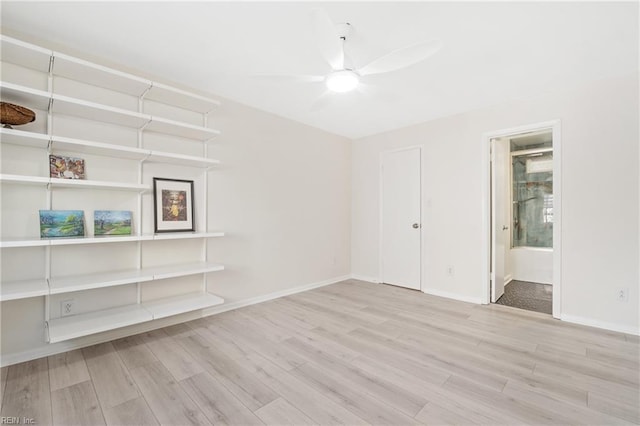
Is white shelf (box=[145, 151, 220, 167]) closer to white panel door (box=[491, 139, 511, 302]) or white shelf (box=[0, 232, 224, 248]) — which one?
white shelf (box=[0, 232, 224, 248])

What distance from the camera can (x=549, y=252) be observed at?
453 cm

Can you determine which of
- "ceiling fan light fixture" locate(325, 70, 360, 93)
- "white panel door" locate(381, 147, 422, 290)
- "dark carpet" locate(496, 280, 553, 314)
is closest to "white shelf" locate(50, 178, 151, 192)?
"ceiling fan light fixture" locate(325, 70, 360, 93)

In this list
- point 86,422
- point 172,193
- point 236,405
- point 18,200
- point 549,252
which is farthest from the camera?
point 549,252

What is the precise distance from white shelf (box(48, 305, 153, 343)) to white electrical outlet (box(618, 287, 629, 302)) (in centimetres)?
415

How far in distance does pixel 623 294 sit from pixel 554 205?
961 mm

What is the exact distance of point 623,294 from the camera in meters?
2.59

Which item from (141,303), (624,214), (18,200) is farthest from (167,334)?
(624,214)

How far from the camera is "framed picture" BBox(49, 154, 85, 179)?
216cm

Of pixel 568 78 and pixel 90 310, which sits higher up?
pixel 568 78

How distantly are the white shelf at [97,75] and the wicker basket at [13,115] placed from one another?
42 centimetres

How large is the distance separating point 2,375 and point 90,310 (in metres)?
0.58

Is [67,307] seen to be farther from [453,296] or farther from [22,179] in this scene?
[453,296]

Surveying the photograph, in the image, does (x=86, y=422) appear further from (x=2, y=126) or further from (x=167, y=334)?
(x=2, y=126)

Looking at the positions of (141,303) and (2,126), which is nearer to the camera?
(2,126)
